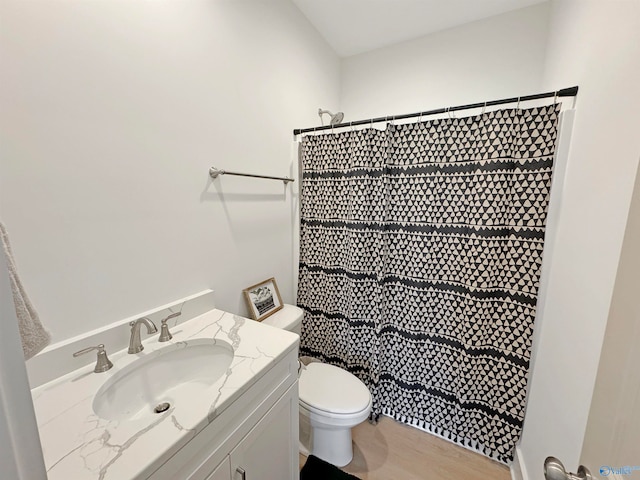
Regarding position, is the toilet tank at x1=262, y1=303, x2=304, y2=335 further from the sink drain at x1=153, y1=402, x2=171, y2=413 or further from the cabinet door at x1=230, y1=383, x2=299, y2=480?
the sink drain at x1=153, y1=402, x2=171, y2=413

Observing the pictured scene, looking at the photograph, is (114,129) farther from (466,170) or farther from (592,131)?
(592,131)

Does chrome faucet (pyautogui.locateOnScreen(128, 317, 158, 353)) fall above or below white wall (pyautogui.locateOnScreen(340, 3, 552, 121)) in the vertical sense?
below

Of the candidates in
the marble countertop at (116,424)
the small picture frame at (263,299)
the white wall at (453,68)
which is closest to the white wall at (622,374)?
the marble countertop at (116,424)

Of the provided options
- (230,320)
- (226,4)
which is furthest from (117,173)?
(226,4)

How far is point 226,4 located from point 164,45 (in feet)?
1.54

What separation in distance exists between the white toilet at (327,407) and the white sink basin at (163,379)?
0.52 meters

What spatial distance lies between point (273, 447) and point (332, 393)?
466 millimetres

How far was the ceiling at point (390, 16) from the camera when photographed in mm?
1694

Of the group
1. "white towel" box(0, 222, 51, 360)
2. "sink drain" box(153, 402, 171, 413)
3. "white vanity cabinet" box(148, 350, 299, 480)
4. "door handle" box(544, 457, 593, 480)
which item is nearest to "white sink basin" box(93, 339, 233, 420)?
"sink drain" box(153, 402, 171, 413)

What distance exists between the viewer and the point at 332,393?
4.70 feet

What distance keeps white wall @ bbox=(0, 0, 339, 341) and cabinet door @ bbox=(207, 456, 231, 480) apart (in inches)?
25.8

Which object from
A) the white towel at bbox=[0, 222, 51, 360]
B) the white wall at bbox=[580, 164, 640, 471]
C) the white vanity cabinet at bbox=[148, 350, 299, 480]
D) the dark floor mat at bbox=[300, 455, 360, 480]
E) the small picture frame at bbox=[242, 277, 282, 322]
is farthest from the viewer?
the small picture frame at bbox=[242, 277, 282, 322]

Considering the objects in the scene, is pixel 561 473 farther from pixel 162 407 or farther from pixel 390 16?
pixel 390 16

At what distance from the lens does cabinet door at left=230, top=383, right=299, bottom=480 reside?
0.89m
